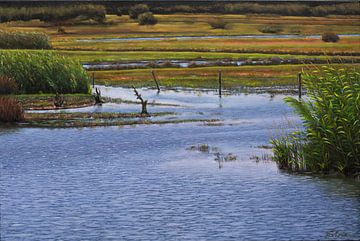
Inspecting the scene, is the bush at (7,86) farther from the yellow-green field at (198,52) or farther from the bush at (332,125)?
the bush at (332,125)

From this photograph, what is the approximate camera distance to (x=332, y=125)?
42.8 metres

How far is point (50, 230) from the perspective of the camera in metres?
34.9

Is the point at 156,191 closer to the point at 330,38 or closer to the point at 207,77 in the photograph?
the point at 207,77

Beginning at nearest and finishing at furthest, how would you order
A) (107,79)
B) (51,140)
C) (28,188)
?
(28,188) → (51,140) → (107,79)

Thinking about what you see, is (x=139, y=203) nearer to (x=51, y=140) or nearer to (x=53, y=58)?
(x=51, y=140)

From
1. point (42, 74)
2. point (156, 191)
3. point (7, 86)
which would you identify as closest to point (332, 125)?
point (156, 191)

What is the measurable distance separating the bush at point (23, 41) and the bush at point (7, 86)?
61.7 meters

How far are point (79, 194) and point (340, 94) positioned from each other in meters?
12.0

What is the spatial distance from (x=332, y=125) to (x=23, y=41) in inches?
4136

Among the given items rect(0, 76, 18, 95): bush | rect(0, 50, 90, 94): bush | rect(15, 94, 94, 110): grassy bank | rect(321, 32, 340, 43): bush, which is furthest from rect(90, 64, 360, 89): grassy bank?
rect(321, 32, 340, 43): bush

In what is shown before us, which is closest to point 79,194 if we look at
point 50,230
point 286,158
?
point 50,230

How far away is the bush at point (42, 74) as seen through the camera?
81.8m

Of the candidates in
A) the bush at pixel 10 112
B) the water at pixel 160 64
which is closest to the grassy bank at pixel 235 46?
the water at pixel 160 64

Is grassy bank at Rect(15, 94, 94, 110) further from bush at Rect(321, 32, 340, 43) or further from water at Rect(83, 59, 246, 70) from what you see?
bush at Rect(321, 32, 340, 43)
